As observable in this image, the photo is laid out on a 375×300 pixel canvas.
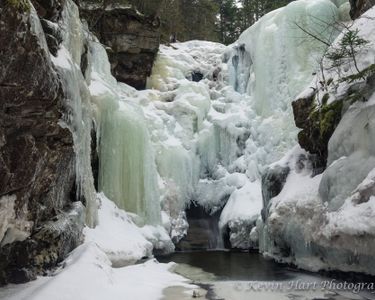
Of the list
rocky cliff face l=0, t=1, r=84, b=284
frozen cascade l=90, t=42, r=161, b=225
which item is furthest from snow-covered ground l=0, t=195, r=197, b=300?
frozen cascade l=90, t=42, r=161, b=225

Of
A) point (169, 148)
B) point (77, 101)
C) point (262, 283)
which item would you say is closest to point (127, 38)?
point (169, 148)

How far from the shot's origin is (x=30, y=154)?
213 inches

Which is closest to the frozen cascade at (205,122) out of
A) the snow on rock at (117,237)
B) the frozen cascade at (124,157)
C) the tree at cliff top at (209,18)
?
the frozen cascade at (124,157)

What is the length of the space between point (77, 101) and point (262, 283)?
460 cm

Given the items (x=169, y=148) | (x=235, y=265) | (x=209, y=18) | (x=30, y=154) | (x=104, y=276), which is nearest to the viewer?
(x=30, y=154)

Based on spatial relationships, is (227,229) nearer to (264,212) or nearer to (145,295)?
(264,212)

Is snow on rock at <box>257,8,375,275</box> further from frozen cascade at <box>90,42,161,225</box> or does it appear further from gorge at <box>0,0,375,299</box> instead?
frozen cascade at <box>90,42,161,225</box>

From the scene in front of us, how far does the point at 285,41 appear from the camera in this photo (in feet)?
53.8

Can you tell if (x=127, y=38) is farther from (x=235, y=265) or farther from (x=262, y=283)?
(x=262, y=283)

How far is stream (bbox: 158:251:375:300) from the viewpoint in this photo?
6527mm

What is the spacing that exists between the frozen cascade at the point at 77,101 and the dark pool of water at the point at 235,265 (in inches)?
113

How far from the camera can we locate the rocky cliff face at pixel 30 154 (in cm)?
454

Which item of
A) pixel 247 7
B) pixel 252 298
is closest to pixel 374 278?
pixel 252 298

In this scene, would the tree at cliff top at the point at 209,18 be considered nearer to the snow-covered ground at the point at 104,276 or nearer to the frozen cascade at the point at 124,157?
the frozen cascade at the point at 124,157
